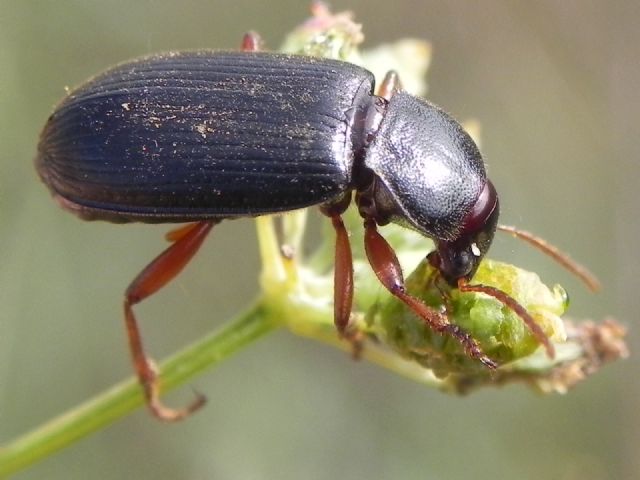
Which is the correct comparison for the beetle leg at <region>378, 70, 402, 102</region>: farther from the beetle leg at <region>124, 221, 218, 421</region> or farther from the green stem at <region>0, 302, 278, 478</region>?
the green stem at <region>0, 302, 278, 478</region>

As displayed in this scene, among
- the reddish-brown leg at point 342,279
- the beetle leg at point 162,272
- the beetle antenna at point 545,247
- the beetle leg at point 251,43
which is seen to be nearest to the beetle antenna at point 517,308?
the reddish-brown leg at point 342,279

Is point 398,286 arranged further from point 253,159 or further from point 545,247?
point 545,247

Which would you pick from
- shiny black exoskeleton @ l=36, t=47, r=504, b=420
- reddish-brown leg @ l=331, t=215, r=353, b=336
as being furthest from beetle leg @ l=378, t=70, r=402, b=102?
reddish-brown leg @ l=331, t=215, r=353, b=336

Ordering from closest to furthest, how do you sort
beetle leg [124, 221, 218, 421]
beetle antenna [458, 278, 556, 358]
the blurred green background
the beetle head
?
beetle antenna [458, 278, 556, 358]
the beetle head
beetle leg [124, 221, 218, 421]
the blurred green background

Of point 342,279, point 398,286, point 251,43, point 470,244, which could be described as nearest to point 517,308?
point 398,286

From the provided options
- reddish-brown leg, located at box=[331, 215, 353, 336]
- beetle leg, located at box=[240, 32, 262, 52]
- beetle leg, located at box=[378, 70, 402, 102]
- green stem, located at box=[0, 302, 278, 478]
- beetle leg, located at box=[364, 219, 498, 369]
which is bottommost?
green stem, located at box=[0, 302, 278, 478]

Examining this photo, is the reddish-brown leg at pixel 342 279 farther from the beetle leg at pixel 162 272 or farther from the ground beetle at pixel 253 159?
the beetle leg at pixel 162 272

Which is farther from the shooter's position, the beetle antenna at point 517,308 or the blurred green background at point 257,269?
the blurred green background at point 257,269

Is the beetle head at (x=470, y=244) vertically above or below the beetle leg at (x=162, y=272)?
above
